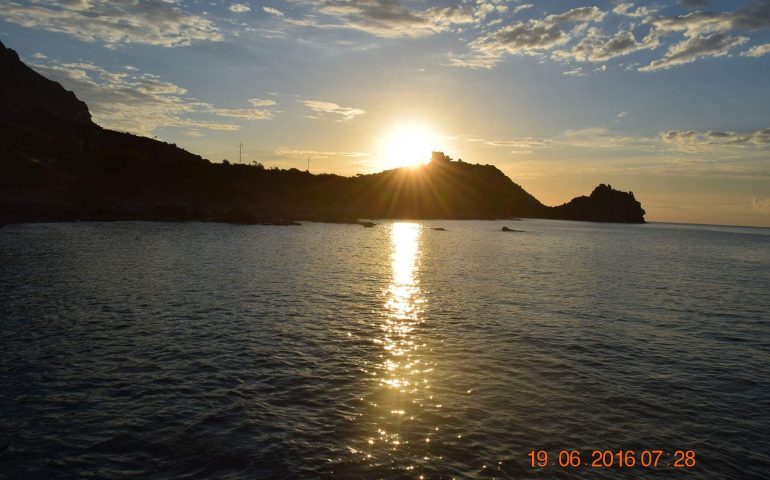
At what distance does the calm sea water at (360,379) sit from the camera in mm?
14851

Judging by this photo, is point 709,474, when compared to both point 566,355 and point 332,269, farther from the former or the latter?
point 332,269

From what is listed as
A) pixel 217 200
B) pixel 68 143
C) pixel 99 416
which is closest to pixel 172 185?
pixel 217 200

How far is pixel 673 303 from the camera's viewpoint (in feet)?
143

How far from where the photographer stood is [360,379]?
70.6 ft

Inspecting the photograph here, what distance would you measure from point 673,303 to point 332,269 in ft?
121

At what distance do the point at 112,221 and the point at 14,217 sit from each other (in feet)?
75.4

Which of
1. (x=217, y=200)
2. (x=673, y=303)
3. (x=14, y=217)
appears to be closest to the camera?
(x=673, y=303)

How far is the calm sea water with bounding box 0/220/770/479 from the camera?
1485 cm

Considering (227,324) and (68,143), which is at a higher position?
(68,143)

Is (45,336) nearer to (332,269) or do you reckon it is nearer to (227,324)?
(227,324)

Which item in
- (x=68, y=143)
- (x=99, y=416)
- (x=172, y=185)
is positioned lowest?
(x=99, y=416)

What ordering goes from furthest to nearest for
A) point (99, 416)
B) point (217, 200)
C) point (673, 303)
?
point (217, 200) < point (673, 303) < point (99, 416)

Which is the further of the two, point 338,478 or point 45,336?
point 45,336

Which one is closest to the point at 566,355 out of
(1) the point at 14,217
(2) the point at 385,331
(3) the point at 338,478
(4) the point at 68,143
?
(2) the point at 385,331
